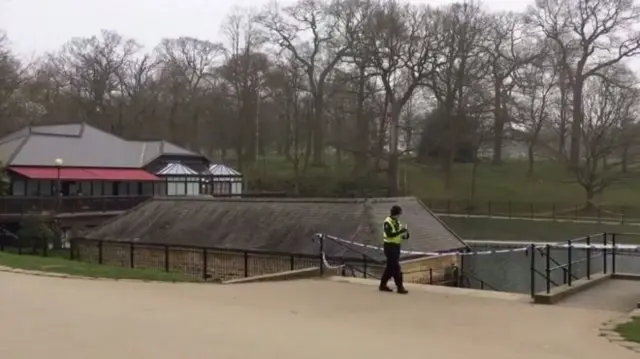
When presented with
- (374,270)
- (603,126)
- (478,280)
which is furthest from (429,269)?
(603,126)

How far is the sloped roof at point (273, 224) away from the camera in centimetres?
2516

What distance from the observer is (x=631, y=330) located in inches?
383

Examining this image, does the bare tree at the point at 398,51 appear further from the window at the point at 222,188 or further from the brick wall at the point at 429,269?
the brick wall at the point at 429,269

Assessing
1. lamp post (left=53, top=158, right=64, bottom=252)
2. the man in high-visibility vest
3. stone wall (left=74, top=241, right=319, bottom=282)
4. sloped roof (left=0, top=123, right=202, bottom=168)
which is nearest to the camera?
the man in high-visibility vest

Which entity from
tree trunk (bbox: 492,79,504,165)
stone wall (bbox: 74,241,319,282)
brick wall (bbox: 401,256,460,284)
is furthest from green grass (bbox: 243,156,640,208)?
brick wall (bbox: 401,256,460,284)

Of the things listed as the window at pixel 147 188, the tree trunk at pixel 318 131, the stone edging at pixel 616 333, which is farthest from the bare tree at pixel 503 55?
the stone edging at pixel 616 333

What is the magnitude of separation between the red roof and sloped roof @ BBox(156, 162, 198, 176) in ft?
3.54

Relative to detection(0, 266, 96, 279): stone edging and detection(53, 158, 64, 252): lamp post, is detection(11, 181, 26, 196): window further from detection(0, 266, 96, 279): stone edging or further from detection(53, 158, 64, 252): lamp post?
detection(0, 266, 96, 279): stone edging

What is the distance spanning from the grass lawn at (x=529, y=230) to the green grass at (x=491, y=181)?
8.53m

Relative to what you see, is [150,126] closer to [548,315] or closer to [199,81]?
[199,81]

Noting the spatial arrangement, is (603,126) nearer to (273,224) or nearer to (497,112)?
(497,112)

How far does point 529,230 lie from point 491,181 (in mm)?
20651

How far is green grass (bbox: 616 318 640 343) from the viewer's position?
30.4 ft

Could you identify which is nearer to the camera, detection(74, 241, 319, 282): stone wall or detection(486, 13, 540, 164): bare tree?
detection(74, 241, 319, 282): stone wall
